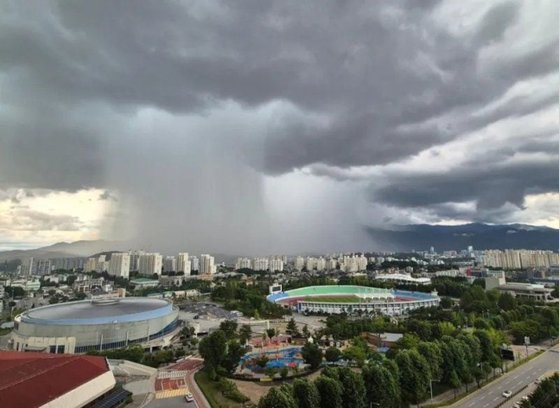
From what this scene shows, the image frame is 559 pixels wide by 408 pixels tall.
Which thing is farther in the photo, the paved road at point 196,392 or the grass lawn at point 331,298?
the grass lawn at point 331,298

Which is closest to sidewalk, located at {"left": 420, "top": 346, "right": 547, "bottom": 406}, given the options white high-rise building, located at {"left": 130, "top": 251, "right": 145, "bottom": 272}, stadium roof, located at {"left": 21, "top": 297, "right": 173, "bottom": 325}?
stadium roof, located at {"left": 21, "top": 297, "right": 173, "bottom": 325}

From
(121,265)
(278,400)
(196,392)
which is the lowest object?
(196,392)

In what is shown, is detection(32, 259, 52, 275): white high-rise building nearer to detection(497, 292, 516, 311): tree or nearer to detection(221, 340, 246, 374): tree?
detection(221, 340, 246, 374): tree

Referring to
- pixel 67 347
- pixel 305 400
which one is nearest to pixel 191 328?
pixel 67 347

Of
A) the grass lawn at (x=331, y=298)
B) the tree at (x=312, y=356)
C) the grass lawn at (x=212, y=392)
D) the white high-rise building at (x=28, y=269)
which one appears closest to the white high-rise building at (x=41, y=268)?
the white high-rise building at (x=28, y=269)

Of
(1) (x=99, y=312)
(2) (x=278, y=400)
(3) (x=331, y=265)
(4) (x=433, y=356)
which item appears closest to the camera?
(2) (x=278, y=400)

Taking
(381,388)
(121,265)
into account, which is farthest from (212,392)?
(121,265)

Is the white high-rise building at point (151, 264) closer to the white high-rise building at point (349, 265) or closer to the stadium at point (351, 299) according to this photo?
the stadium at point (351, 299)

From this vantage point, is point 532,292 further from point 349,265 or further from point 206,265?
point 206,265
